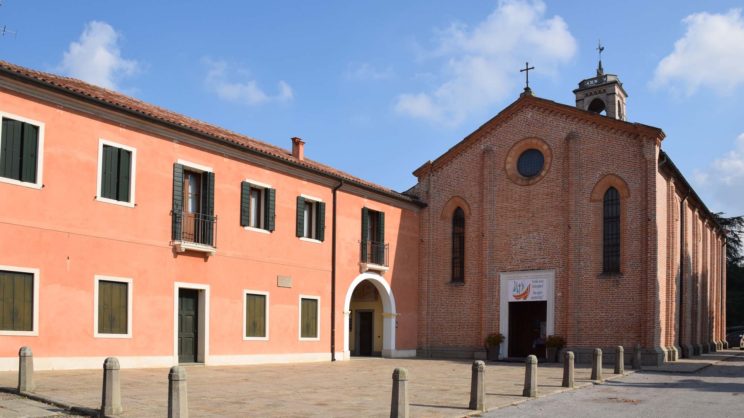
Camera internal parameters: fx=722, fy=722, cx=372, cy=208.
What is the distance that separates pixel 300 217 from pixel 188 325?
18.0 feet

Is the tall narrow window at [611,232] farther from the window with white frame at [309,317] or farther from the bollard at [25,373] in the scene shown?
the bollard at [25,373]

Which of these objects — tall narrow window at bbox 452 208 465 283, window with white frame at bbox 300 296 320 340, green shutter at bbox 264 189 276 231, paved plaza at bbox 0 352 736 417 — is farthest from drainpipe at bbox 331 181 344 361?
tall narrow window at bbox 452 208 465 283

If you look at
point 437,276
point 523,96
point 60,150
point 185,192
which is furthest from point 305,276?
point 523,96

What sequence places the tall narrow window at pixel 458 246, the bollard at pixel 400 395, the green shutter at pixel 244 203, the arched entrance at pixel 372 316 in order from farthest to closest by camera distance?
1. the tall narrow window at pixel 458 246
2. the arched entrance at pixel 372 316
3. the green shutter at pixel 244 203
4. the bollard at pixel 400 395

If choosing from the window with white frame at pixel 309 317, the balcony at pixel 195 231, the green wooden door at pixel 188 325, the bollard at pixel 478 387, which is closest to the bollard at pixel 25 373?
the bollard at pixel 478 387

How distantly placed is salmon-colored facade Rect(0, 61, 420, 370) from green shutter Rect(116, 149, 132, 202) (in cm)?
16

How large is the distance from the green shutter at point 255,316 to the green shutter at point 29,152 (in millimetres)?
7570

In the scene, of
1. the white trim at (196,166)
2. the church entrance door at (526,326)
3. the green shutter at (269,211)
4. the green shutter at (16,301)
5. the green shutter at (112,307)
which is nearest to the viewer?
the green shutter at (16,301)

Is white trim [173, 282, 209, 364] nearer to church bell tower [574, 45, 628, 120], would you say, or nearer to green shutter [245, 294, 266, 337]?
green shutter [245, 294, 266, 337]

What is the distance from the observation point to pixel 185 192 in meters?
20.0

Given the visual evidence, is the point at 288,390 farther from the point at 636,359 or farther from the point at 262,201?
the point at 636,359

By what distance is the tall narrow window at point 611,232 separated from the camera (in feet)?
84.3

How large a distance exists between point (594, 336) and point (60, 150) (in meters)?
18.4

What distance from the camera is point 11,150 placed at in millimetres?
15430
